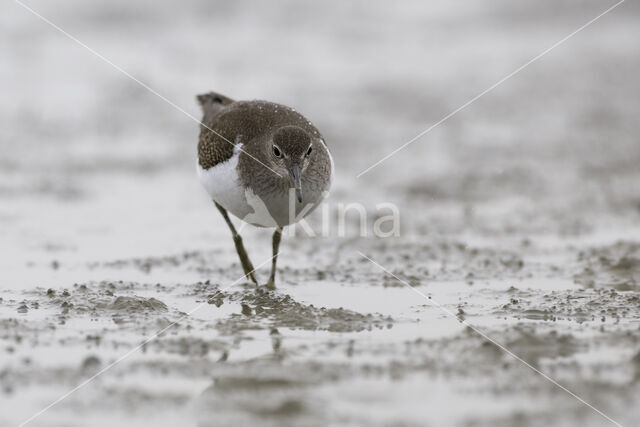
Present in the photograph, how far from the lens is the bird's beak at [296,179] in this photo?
666cm

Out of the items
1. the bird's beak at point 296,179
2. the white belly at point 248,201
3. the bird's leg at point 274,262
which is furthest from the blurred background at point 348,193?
the bird's beak at point 296,179

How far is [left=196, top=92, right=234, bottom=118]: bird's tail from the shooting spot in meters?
8.34

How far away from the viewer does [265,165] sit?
6.80m

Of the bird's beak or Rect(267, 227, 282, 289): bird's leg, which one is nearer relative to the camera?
the bird's beak

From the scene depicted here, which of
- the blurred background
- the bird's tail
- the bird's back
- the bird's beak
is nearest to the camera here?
the blurred background

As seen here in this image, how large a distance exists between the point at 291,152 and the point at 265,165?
23 cm

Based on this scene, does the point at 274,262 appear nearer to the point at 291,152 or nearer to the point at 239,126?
the point at 291,152

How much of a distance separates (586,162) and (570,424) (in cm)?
772

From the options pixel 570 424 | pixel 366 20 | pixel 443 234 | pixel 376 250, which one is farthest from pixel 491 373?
pixel 366 20

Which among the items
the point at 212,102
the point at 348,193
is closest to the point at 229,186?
the point at 212,102

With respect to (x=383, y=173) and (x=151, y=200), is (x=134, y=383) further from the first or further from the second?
(x=383, y=173)

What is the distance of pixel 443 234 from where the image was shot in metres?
8.73

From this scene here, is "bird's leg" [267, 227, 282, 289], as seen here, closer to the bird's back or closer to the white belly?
the white belly

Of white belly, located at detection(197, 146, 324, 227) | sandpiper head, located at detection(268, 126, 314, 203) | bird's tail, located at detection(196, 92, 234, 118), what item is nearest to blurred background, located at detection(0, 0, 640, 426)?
white belly, located at detection(197, 146, 324, 227)
